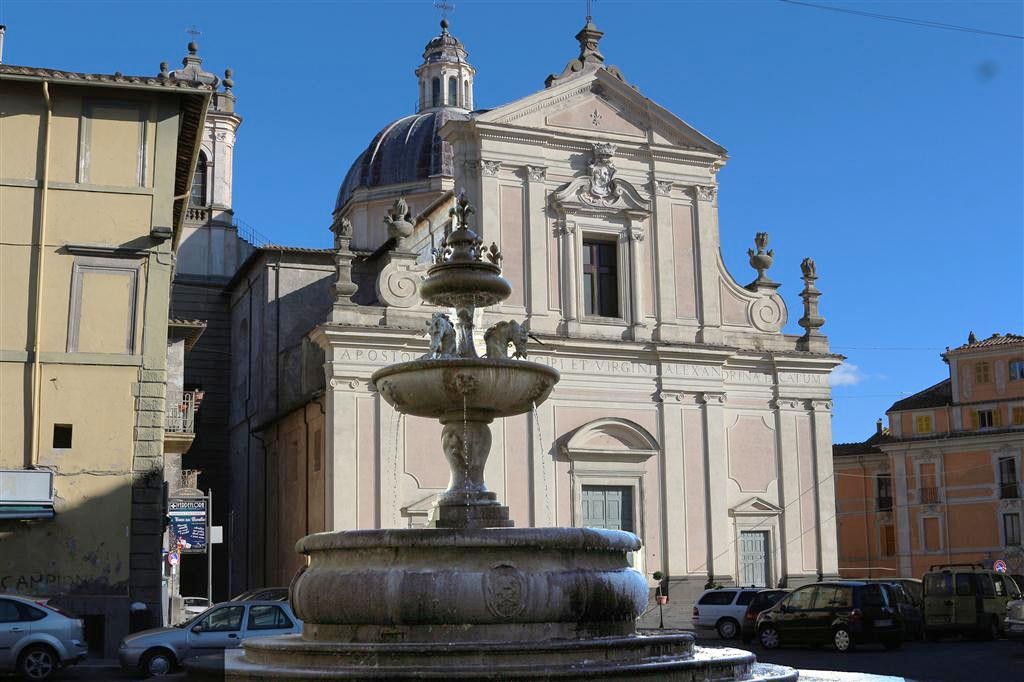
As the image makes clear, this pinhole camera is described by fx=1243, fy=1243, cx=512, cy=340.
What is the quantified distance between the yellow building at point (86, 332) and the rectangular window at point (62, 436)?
2 centimetres

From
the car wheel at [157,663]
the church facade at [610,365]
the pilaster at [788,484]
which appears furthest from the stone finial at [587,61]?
the car wheel at [157,663]

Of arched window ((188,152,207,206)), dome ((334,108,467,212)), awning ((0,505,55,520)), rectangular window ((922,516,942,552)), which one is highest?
dome ((334,108,467,212))

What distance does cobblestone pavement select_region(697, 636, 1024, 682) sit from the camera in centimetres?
1488

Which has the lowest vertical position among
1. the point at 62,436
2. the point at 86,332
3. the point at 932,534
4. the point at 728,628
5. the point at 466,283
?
the point at 728,628

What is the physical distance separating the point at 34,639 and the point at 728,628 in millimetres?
12857

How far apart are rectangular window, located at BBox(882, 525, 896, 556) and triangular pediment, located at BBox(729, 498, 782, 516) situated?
24.4 m

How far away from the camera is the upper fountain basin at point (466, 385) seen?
1169 cm

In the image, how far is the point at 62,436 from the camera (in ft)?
61.3

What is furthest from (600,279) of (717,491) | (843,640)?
(843,640)

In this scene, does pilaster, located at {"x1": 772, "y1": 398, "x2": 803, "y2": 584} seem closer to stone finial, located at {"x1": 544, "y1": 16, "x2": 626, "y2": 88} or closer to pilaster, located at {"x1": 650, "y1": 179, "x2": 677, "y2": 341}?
pilaster, located at {"x1": 650, "y1": 179, "x2": 677, "y2": 341}

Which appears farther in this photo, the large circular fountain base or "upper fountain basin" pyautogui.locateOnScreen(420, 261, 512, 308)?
"upper fountain basin" pyautogui.locateOnScreen(420, 261, 512, 308)

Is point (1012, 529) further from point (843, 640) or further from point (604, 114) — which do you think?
point (843, 640)

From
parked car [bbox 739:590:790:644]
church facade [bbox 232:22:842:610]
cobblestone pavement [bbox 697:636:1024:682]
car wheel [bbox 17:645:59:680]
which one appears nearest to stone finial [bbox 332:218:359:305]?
church facade [bbox 232:22:842:610]

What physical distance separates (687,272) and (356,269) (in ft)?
31.7
